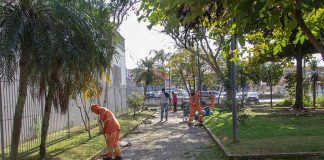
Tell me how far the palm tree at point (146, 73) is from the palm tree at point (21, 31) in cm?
3645

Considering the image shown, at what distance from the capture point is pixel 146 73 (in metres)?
46.9

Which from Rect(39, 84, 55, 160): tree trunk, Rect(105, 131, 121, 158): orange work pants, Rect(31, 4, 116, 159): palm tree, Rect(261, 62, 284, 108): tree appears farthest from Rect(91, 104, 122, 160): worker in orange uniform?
Rect(261, 62, 284, 108): tree

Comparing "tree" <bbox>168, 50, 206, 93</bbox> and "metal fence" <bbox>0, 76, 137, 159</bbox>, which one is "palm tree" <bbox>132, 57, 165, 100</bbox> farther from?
"metal fence" <bbox>0, 76, 137, 159</bbox>

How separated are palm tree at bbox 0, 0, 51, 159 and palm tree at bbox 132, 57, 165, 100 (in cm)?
3645

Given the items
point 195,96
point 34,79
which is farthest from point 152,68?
point 34,79

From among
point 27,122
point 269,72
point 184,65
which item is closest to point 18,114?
point 27,122

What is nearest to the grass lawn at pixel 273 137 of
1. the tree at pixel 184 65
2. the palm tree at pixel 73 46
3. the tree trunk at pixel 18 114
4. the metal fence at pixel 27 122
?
the palm tree at pixel 73 46

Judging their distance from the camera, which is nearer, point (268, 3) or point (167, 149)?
point (268, 3)

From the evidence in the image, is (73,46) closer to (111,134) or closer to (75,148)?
(111,134)

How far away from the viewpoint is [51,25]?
9117 mm

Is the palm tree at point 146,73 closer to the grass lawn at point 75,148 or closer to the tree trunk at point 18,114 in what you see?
the grass lawn at point 75,148

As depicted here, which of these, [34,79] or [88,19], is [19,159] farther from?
[88,19]

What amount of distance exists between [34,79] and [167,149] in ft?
15.4

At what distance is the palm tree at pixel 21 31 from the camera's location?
847 cm
